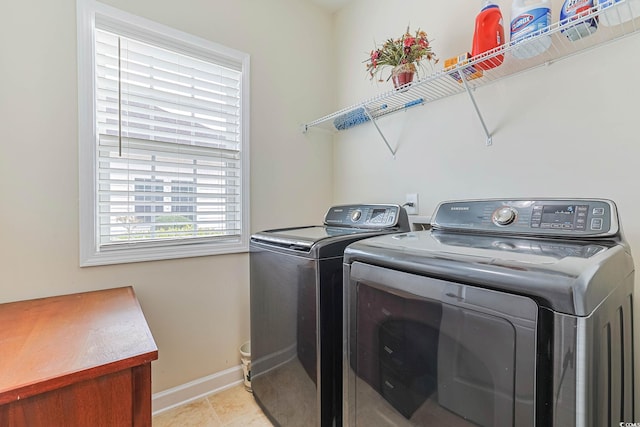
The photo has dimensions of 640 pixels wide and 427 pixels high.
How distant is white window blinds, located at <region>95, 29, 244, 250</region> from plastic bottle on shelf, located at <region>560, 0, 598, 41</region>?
67.4 inches

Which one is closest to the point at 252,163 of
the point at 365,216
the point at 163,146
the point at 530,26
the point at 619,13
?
the point at 163,146

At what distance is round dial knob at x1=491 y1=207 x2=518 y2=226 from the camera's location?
1.08m

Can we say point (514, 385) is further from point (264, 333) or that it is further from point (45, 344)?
point (45, 344)

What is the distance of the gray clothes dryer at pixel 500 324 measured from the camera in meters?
0.57

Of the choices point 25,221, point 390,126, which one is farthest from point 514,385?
point 25,221

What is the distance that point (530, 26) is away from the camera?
1140 millimetres

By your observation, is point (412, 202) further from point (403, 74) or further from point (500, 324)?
point (500, 324)

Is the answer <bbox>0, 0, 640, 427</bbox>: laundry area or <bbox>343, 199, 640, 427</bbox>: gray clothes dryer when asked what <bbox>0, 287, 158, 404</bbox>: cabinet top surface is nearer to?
<bbox>0, 0, 640, 427</bbox>: laundry area

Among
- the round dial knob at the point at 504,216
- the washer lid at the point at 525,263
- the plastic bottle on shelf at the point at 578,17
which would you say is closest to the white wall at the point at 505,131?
the plastic bottle on shelf at the point at 578,17

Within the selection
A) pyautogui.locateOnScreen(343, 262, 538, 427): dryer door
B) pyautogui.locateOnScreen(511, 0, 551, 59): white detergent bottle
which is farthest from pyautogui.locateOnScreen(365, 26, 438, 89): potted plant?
pyautogui.locateOnScreen(343, 262, 538, 427): dryer door

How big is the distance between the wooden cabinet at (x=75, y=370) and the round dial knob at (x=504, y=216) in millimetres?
1270

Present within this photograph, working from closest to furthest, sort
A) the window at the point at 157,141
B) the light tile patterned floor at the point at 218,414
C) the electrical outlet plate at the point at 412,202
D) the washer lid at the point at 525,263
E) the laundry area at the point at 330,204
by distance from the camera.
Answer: the washer lid at the point at 525,263 → the laundry area at the point at 330,204 → the window at the point at 157,141 → the light tile patterned floor at the point at 218,414 → the electrical outlet plate at the point at 412,202

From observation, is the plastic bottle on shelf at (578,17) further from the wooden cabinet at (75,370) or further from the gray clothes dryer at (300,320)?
the wooden cabinet at (75,370)

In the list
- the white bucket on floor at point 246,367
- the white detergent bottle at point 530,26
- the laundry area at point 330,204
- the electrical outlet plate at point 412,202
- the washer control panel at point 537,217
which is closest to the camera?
the laundry area at point 330,204
